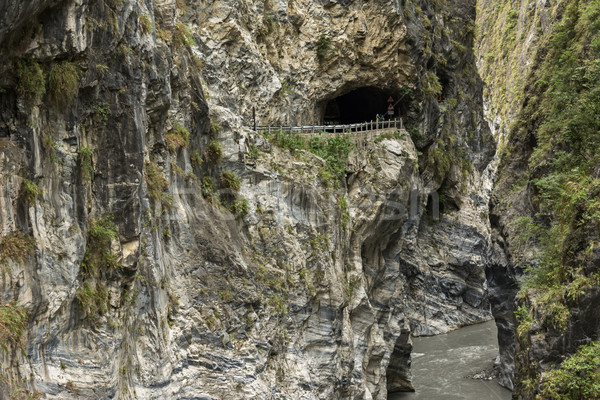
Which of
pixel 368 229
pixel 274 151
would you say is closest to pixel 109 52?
pixel 274 151

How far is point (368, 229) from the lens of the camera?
2617 cm

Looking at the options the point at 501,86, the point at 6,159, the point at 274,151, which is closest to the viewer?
the point at 6,159

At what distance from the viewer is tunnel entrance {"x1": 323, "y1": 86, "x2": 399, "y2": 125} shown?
34.0m

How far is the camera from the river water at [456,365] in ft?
98.4

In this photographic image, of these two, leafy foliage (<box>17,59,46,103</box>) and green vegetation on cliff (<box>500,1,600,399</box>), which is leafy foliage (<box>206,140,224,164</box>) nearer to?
leafy foliage (<box>17,59,46,103</box>)

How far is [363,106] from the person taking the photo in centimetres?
3688

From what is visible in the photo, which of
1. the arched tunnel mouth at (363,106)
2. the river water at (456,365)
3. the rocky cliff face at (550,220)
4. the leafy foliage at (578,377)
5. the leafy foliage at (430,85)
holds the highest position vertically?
the leafy foliage at (430,85)

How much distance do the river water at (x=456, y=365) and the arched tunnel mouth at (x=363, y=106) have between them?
14.8 metres

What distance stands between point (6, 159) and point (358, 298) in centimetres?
1656

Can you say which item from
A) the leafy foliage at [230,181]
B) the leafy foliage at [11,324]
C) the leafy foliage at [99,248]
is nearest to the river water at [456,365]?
the leafy foliage at [230,181]

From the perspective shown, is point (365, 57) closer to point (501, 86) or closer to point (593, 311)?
point (593, 311)

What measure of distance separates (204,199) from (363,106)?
21.4m

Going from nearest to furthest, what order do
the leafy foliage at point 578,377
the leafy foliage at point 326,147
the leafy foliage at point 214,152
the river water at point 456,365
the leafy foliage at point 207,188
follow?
the leafy foliage at point 578,377, the leafy foliage at point 207,188, the leafy foliage at point 214,152, the leafy foliage at point 326,147, the river water at point 456,365

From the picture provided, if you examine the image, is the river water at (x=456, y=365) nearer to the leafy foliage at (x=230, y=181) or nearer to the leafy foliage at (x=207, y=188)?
the leafy foliage at (x=230, y=181)
